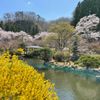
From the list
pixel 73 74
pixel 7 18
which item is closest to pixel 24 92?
pixel 73 74

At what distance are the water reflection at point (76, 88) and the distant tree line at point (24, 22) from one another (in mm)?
42646

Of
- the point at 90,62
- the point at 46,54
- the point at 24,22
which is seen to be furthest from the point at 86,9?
the point at 90,62

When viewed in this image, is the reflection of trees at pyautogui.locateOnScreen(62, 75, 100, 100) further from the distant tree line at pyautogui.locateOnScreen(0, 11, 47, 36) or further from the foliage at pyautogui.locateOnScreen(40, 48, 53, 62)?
the distant tree line at pyautogui.locateOnScreen(0, 11, 47, 36)

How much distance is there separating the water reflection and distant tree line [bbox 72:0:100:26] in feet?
123

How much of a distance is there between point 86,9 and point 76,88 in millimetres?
47355

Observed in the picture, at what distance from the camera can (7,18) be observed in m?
82.4

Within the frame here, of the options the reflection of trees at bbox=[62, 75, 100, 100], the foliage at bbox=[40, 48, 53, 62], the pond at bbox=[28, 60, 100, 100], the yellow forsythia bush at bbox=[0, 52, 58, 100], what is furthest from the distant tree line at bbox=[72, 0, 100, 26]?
the yellow forsythia bush at bbox=[0, 52, 58, 100]

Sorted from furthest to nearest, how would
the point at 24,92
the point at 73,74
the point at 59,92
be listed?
the point at 73,74, the point at 59,92, the point at 24,92

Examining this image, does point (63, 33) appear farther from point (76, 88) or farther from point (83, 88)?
point (76, 88)

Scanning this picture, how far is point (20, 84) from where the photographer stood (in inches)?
199

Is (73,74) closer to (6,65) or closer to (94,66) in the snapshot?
(94,66)

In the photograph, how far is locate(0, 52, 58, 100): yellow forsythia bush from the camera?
4730mm

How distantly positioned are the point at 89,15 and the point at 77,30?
5.88m

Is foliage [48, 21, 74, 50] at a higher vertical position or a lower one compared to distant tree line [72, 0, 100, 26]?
lower
